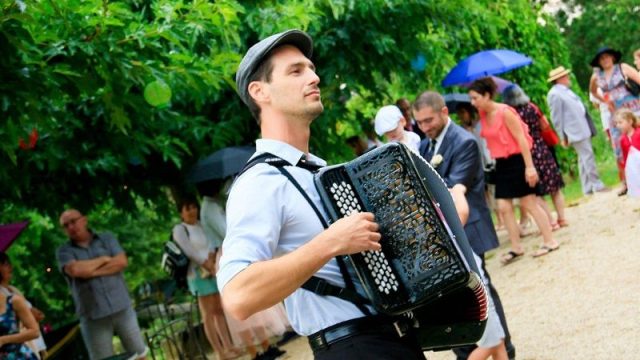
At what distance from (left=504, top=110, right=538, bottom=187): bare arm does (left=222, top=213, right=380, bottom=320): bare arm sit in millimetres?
6623

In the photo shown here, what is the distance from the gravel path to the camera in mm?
6230

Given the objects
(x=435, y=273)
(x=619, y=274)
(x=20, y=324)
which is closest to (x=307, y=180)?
(x=435, y=273)

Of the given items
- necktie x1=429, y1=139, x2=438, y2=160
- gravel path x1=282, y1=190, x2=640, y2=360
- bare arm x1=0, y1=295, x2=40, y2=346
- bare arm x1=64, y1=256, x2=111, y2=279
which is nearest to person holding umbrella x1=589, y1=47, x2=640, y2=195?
gravel path x1=282, y1=190, x2=640, y2=360

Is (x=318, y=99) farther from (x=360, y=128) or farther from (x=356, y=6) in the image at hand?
(x=360, y=128)

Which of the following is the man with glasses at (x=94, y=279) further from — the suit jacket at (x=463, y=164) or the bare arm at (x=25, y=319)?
the suit jacket at (x=463, y=164)

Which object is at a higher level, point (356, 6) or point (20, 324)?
point (356, 6)

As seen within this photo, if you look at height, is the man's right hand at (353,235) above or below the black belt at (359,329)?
above

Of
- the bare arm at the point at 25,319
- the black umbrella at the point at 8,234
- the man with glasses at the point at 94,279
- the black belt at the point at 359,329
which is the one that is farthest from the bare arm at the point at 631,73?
the black belt at the point at 359,329

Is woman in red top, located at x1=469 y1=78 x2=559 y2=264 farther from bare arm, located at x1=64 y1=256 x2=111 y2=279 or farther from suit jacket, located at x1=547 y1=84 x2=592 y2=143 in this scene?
bare arm, located at x1=64 y1=256 x2=111 y2=279

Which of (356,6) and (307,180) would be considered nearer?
(307,180)

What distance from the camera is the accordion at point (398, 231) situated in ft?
8.66

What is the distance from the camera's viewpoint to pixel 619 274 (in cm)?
773

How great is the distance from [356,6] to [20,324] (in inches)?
191

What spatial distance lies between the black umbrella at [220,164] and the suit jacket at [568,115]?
480 cm
